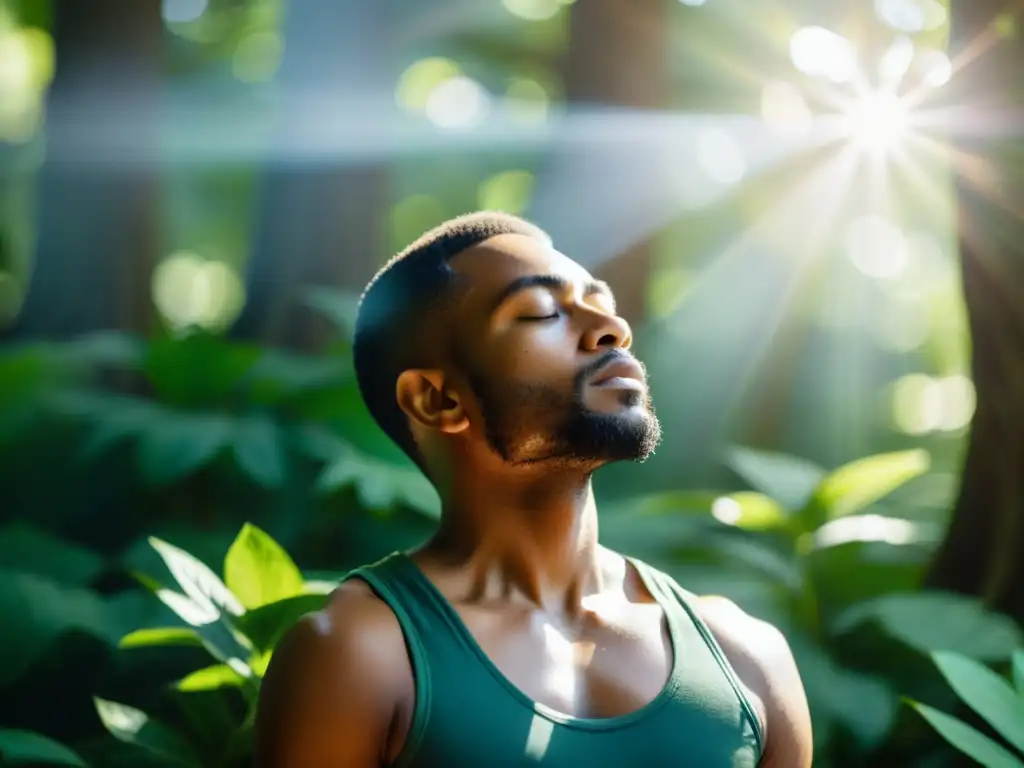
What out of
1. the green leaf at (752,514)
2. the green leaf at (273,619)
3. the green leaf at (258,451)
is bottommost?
the green leaf at (273,619)

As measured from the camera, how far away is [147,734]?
2.23m

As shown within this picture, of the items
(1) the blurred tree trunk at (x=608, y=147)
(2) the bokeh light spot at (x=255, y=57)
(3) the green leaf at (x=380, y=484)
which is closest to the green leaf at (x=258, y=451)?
(3) the green leaf at (x=380, y=484)

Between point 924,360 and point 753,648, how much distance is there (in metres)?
6.08

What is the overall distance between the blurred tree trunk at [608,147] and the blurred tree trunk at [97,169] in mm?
1791

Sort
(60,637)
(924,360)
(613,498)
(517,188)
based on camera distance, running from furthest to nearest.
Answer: (517,188), (924,360), (613,498), (60,637)

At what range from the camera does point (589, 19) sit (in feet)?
16.1

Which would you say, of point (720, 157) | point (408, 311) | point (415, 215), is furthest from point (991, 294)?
point (415, 215)

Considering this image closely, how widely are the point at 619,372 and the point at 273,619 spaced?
890mm

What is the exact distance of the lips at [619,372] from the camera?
5.93ft

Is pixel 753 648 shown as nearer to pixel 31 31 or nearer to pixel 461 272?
pixel 461 272

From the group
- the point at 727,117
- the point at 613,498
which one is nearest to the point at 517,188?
the point at 727,117

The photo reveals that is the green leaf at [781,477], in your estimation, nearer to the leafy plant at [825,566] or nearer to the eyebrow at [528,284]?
the leafy plant at [825,566]

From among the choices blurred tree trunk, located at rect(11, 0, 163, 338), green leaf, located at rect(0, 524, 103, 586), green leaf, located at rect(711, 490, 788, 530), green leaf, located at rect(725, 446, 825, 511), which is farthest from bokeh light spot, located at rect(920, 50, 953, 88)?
blurred tree trunk, located at rect(11, 0, 163, 338)

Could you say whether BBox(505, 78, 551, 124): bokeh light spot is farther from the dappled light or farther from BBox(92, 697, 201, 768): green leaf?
BBox(92, 697, 201, 768): green leaf
